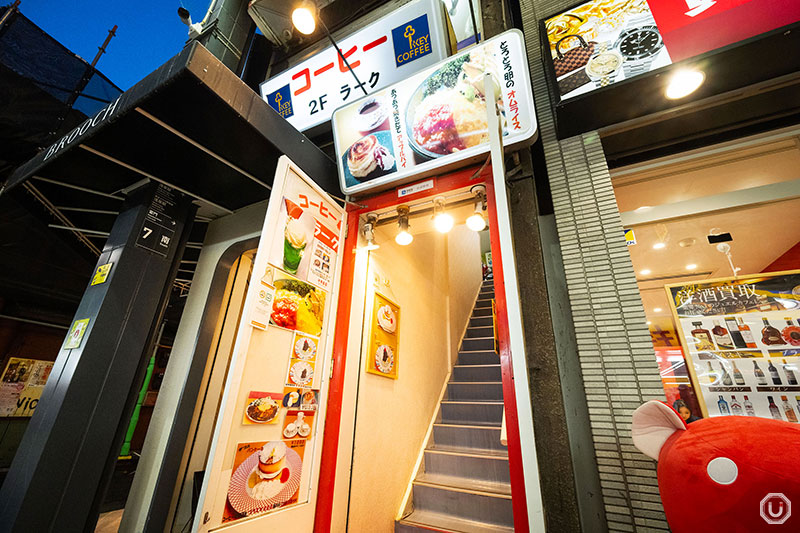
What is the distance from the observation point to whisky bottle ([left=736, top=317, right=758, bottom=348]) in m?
1.89

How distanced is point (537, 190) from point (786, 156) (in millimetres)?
1559

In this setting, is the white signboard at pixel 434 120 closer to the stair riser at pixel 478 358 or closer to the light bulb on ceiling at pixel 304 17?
the light bulb on ceiling at pixel 304 17

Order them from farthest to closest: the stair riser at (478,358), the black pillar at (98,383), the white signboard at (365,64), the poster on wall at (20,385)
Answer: the poster on wall at (20,385), the stair riser at (478,358), the white signboard at (365,64), the black pillar at (98,383)

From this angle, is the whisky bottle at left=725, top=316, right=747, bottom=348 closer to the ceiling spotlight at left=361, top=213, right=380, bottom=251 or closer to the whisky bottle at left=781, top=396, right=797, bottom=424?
the whisky bottle at left=781, top=396, right=797, bottom=424

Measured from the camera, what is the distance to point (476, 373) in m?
4.80

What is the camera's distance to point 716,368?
1.88 meters

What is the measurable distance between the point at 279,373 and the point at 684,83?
3.27 meters

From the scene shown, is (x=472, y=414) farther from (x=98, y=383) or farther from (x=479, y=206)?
(x=98, y=383)

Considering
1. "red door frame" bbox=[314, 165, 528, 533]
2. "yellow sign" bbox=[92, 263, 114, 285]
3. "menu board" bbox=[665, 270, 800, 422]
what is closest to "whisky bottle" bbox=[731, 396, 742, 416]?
"menu board" bbox=[665, 270, 800, 422]

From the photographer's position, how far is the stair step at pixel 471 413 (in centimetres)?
382

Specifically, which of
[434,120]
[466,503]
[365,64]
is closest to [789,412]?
[466,503]

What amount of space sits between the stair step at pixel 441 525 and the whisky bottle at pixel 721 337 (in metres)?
2.19

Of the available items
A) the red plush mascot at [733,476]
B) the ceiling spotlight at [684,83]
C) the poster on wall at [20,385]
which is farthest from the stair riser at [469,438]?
the poster on wall at [20,385]

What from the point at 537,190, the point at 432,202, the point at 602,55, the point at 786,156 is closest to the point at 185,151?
the point at 432,202
